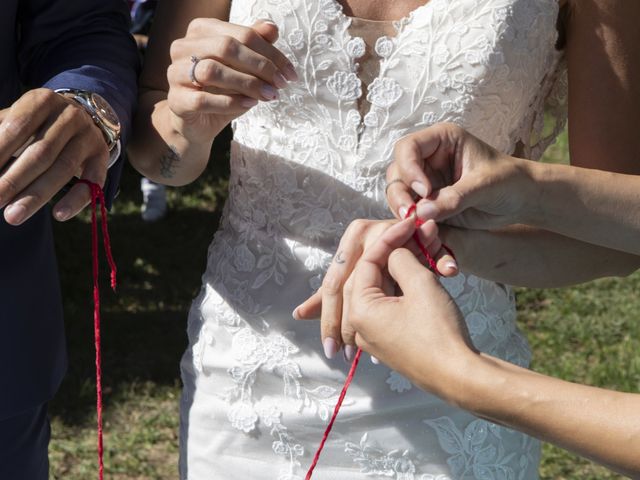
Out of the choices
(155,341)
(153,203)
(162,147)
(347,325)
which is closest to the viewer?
(347,325)

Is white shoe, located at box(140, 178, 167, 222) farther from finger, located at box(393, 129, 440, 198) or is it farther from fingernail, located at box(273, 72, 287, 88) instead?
finger, located at box(393, 129, 440, 198)

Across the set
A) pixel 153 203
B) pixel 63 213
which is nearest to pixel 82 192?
pixel 63 213

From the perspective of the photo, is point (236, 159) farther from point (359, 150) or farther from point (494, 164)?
point (494, 164)

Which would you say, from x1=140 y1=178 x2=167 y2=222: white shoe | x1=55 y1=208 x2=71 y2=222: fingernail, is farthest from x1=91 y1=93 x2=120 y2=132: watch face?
x1=140 y1=178 x2=167 y2=222: white shoe

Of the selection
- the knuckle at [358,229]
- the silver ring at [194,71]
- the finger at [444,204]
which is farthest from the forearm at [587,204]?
the silver ring at [194,71]

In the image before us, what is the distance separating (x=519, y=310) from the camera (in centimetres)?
579

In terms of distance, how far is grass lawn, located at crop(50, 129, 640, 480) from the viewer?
4.53 meters

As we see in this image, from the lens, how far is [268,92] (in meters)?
1.84

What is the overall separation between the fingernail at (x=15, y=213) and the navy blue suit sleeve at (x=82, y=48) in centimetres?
33

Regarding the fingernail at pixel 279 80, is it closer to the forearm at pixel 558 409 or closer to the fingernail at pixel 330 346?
the fingernail at pixel 330 346

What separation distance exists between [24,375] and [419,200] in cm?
91

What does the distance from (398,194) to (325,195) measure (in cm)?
45

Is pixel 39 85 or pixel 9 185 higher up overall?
pixel 9 185

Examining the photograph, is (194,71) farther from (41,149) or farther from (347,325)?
(347,325)
